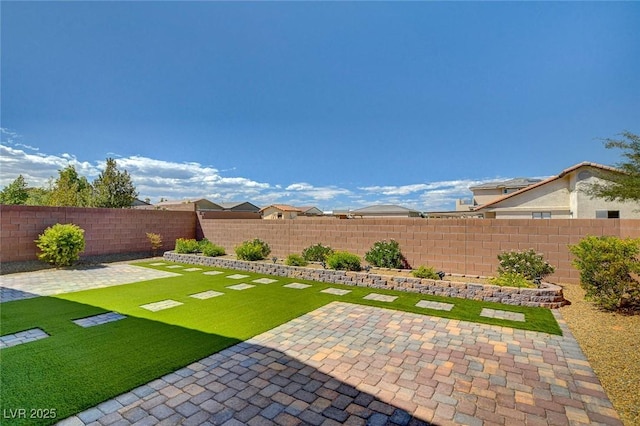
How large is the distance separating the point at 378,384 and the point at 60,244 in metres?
11.3

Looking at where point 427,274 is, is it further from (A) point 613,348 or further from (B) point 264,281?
(B) point 264,281

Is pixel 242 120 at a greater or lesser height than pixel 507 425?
greater

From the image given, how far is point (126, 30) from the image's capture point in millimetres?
8211

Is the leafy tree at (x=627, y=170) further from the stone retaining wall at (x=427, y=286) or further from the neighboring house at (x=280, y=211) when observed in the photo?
the neighboring house at (x=280, y=211)

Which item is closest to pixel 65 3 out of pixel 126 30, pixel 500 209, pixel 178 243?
pixel 126 30

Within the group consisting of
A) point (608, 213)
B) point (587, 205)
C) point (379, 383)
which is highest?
point (587, 205)

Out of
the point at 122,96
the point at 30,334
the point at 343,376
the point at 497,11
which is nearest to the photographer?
the point at 343,376

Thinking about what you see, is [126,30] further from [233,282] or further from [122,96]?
[233,282]

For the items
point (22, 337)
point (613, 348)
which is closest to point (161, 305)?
point (22, 337)

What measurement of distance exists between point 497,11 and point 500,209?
12582 millimetres

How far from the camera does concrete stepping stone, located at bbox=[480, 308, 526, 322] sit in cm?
495

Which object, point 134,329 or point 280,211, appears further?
point 280,211

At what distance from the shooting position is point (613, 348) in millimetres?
3697

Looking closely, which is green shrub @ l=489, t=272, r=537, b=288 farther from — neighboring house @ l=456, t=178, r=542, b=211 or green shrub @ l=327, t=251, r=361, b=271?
neighboring house @ l=456, t=178, r=542, b=211
